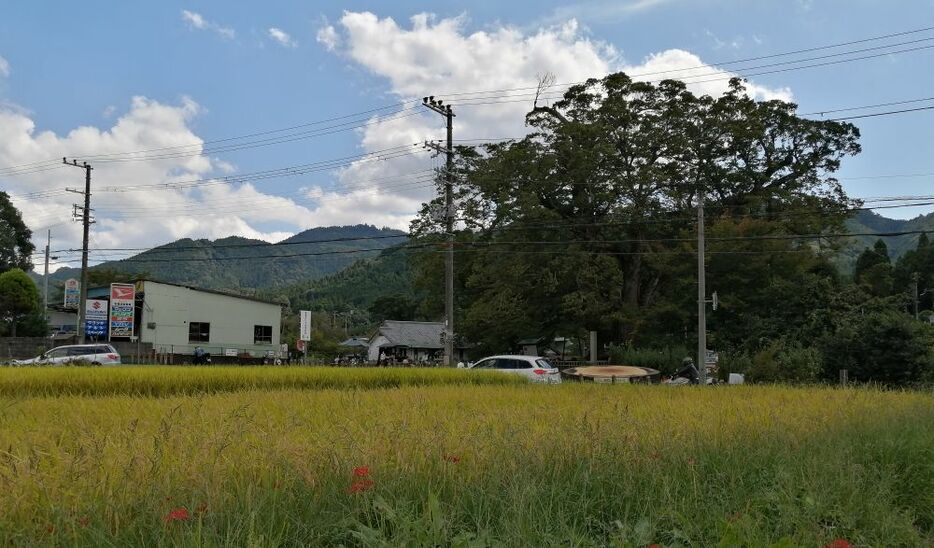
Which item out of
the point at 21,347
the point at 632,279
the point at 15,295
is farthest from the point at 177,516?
the point at 15,295

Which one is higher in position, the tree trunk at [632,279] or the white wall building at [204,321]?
the tree trunk at [632,279]

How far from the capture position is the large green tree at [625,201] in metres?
32.7

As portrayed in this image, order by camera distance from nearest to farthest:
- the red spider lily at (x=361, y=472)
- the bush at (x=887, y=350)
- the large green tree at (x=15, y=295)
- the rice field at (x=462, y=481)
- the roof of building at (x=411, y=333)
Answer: the rice field at (x=462, y=481) → the red spider lily at (x=361, y=472) → the bush at (x=887, y=350) → the large green tree at (x=15, y=295) → the roof of building at (x=411, y=333)

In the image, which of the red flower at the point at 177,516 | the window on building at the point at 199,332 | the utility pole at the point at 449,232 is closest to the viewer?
the red flower at the point at 177,516

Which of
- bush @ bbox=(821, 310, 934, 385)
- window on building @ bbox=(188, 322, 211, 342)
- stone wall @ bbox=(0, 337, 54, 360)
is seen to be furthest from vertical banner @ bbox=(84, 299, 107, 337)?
bush @ bbox=(821, 310, 934, 385)

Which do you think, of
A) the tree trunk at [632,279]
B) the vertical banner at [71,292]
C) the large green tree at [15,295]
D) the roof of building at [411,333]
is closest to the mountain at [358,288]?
Result: the roof of building at [411,333]

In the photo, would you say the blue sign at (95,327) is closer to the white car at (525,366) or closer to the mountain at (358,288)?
the white car at (525,366)

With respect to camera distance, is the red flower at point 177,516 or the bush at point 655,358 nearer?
the red flower at point 177,516

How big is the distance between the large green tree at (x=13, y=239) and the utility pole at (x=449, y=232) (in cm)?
4403

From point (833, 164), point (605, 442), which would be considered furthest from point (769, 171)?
point (605, 442)

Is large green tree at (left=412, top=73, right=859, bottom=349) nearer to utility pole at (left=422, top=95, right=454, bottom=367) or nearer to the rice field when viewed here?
utility pole at (left=422, top=95, right=454, bottom=367)

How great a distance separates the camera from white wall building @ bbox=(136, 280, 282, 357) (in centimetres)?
4012

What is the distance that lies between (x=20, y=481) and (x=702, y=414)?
22.1ft

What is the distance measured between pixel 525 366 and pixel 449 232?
6832 millimetres
